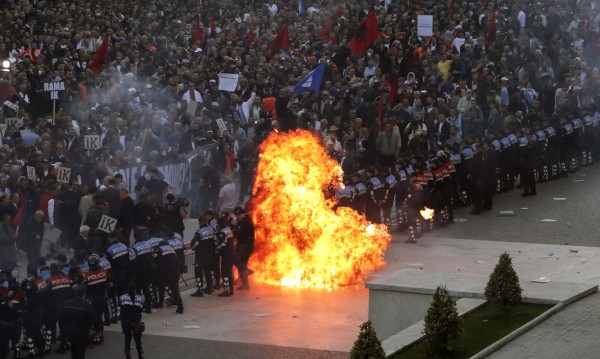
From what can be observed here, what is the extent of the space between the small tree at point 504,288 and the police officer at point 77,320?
223 inches

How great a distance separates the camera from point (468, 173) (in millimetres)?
30188

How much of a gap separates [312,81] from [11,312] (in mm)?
14039

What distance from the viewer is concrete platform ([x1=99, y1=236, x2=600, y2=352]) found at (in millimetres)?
21469

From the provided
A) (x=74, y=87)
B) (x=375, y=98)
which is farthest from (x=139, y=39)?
(x=375, y=98)

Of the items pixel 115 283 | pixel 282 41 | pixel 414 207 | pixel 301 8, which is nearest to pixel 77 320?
pixel 115 283

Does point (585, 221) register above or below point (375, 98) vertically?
below

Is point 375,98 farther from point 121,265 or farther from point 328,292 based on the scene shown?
point 121,265

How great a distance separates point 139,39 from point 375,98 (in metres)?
7.81

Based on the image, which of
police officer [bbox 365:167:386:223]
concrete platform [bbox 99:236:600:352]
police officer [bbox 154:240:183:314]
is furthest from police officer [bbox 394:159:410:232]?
police officer [bbox 154:240:183:314]

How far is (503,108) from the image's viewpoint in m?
32.4

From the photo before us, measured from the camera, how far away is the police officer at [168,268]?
22.7 m

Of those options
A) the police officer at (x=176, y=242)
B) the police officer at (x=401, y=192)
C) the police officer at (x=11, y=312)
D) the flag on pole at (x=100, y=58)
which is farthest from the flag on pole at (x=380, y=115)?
the police officer at (x=11, y=312)

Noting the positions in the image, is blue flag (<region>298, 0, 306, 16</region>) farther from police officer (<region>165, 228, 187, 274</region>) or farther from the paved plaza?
police officer (<region>165, 228, 187, 274</region>)

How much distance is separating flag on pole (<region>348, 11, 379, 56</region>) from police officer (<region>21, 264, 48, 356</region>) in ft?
51.1
